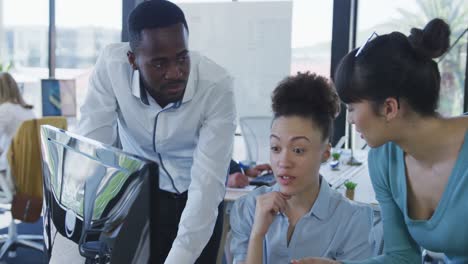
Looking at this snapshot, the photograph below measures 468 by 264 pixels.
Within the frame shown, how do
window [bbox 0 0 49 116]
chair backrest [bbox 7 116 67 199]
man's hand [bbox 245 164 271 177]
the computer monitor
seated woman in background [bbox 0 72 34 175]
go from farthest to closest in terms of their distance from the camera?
window [bbox 0 0 49 116], seated woman in background [bbox 0 72 34 175], chair backrest [bbox 7 116 67 199], man's hand [bbox 245 164 271 177], the computer monitor

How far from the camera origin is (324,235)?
1404 mm

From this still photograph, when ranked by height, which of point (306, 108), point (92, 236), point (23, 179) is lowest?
point (23, 179)

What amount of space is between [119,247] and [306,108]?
85 centimetres

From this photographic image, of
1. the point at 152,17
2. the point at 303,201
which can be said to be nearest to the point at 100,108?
the point at 152,17

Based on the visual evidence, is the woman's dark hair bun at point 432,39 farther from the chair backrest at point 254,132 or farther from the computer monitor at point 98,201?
the chair backrest at point 254,132

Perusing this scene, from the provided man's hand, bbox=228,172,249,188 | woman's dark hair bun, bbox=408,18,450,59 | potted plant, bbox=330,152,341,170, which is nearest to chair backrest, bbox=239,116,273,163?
potted plant, bbox=330,152,341,170

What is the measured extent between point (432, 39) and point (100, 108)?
2.99 ft

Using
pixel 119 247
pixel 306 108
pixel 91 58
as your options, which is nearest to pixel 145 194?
pixel 119 247

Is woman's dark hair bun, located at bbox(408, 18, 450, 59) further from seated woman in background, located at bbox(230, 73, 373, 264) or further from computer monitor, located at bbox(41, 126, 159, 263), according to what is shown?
computer monitor, located at bbox(41, 126, 159, 263)

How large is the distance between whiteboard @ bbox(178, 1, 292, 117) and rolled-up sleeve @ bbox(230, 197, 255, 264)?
299 centimetres

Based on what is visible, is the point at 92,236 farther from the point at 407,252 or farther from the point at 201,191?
the point at 407,252

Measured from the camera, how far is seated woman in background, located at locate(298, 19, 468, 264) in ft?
3.67

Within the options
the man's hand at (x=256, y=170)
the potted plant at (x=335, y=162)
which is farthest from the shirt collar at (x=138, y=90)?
the potted plant at (x=335, y=162)

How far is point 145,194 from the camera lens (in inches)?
25.5
